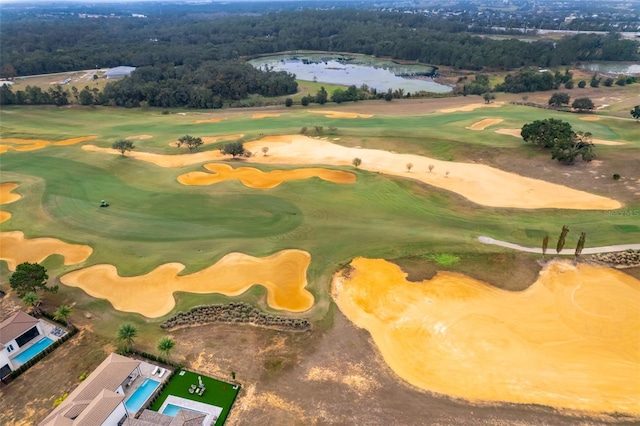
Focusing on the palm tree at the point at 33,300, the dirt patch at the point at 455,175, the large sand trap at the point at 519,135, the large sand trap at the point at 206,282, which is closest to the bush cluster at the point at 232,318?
the large sand trap at the point at 206,282

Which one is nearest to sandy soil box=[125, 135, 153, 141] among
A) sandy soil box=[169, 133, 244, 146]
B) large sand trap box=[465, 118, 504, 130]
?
sandy soil box=[169, 133, 244, 146]

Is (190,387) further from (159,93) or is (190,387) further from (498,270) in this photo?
(159,93)

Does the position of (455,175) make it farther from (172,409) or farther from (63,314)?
(63,314)

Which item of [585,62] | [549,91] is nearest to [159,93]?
[549,91]

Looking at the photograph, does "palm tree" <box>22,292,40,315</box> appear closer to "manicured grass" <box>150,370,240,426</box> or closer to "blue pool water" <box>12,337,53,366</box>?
"blue pool water" <box>12,337,53,366</box>

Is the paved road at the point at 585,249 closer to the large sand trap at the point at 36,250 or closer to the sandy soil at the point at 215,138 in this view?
the large sand trap at the point at 36,250
